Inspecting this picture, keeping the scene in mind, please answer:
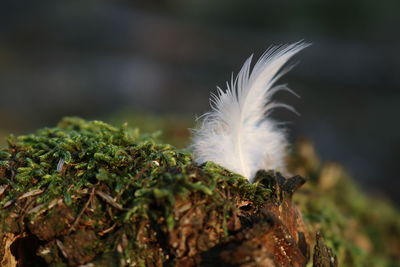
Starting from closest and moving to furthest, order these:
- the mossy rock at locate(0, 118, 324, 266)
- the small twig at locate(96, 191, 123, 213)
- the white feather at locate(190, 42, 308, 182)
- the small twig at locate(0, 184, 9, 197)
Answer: the mossy rock at locate(0, 118, 324, 266), the small twig at locate(96, 191, 123, 213), the small twig at locate(0, 184, 9, 197), the white feather at locate(190, 42, 308, 182)

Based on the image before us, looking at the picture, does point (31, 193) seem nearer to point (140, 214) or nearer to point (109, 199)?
point (109, 199)

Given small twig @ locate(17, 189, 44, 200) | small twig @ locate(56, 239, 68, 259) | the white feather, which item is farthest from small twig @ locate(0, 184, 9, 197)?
the white feather

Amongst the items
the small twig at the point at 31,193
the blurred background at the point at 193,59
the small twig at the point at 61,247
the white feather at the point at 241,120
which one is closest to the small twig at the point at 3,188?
the small twig at the point at 31,193

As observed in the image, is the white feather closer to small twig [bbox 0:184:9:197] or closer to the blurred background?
small twig [bbox 0:184:9:197]

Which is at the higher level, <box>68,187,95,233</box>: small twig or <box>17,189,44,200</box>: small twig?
<box>17,189,44,200</box>: small twig

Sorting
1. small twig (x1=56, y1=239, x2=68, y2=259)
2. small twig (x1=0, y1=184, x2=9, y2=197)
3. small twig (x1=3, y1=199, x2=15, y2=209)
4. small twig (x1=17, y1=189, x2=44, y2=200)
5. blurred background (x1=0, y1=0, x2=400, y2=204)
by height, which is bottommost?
small twig (x1=56, y1=239, x2=68, y2=259)

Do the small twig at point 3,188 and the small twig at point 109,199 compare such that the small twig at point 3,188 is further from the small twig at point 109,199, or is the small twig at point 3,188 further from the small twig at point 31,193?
the small twig at point 109,199

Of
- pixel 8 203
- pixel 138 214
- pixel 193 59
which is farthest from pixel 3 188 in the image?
pixel 193 59

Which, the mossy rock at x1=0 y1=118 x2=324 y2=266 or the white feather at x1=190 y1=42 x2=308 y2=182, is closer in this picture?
the mossy rock at x1=0 y1=118 x2=324 y2=266
